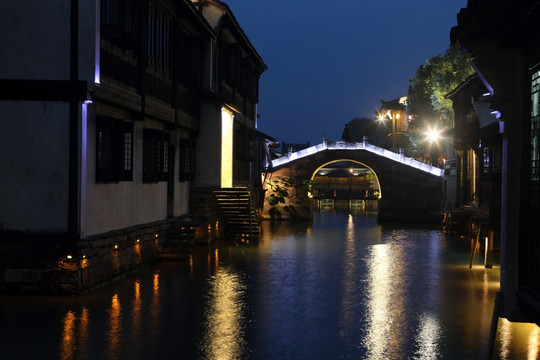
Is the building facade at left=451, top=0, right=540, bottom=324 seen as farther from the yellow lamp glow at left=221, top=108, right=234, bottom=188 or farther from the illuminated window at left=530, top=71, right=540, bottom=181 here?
the yellow lamp glow at left=221, top=108, right=234, bottom=188

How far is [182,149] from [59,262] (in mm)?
9976

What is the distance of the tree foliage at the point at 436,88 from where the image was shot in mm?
47125

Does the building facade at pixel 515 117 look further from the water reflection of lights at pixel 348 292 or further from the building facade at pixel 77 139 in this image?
the building facade at pixel 77 139

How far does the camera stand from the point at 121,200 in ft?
55.5

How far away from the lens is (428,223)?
41781 millimetres

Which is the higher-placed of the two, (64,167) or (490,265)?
(64,167)

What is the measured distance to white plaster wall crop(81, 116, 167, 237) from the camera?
14656 millimetres

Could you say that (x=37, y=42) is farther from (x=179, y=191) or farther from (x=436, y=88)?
(x=436, y=88)

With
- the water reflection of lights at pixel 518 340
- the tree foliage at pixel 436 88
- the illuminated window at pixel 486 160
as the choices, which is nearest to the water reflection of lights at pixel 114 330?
the water reflection of lights at pixel 518 340

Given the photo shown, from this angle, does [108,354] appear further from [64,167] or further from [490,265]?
[490,265]

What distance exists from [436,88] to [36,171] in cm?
3979

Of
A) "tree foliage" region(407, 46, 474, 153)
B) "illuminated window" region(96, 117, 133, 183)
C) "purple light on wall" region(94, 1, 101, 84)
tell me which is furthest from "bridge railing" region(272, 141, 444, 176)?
"purple light on wall" region(94, 1, 101, 84)

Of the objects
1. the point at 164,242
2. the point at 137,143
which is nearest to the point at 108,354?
the point at 137,143

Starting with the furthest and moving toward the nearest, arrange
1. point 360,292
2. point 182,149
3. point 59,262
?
point 182,149 < point 360,292 < point 59,262
